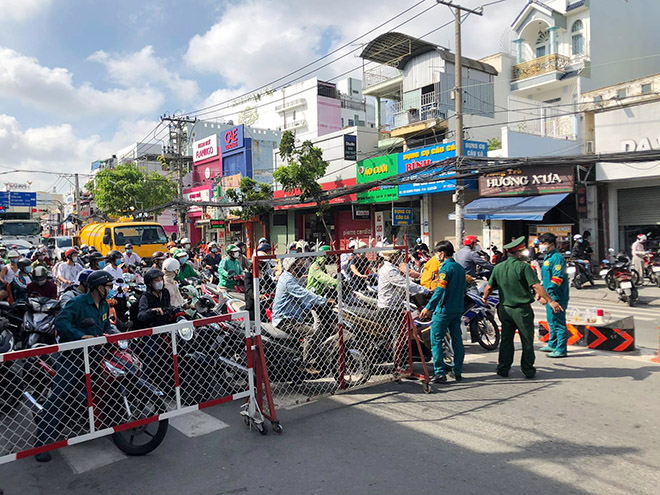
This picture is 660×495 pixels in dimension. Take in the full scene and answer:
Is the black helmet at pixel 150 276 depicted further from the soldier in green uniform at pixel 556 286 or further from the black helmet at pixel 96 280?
the soldier in green uniform at pixel 556 286

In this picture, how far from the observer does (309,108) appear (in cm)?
5341

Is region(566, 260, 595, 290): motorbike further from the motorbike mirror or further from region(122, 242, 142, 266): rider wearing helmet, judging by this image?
the motorbike mirror

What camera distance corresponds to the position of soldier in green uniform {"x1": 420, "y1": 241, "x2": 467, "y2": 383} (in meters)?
5.93

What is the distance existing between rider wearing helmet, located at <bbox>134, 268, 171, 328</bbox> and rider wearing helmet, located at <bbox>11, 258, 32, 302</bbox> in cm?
323

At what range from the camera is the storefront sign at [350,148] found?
86.5 feet

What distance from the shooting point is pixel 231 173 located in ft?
121

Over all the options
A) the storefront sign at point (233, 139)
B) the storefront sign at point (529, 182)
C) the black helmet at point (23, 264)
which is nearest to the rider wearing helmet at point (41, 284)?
the black helmet at point (23, 264)

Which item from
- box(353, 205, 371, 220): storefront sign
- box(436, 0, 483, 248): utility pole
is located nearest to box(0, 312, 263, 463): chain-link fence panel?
box(436, 0, 483, 248): utility pole

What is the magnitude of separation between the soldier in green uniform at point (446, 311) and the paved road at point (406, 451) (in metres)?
0.42

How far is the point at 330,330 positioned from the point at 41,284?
481 cm

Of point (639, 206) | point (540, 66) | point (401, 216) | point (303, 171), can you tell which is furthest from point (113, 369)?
point (540, 66)

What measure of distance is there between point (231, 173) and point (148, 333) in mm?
34021

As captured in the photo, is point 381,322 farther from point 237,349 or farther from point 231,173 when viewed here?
point 231,173

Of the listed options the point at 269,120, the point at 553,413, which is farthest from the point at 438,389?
the point at 269,120
